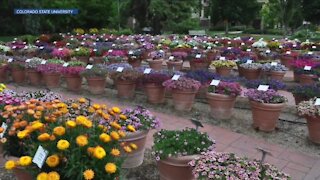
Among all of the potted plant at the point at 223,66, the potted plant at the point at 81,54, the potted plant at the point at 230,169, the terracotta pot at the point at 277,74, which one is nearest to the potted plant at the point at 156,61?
the potted plant at the point at 223,66

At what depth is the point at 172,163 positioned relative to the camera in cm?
321

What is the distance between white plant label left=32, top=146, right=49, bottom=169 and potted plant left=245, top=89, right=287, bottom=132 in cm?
330

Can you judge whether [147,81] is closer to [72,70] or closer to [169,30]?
[72,70]

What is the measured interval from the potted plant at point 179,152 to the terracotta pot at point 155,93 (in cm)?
295

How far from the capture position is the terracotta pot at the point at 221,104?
5.44 metres

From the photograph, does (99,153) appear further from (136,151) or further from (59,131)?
(136,151)

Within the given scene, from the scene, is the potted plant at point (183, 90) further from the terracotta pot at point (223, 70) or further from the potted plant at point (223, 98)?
Result: the terracotta pot at point (223, 70)

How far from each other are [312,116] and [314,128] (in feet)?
0.66

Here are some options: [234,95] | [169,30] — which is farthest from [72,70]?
[169,30]

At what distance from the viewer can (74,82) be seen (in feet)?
24.5

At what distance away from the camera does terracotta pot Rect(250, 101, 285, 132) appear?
495 cm

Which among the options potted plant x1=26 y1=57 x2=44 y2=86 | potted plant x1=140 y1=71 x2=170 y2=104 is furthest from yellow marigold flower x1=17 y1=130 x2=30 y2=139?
potted plant x1=26 y1=57 x2=44 y2=86

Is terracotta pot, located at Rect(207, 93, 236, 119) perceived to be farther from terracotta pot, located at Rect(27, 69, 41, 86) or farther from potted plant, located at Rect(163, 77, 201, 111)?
terracotta pot, located at Rect(27, 69, 41, 86)

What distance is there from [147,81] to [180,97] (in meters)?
0.70
